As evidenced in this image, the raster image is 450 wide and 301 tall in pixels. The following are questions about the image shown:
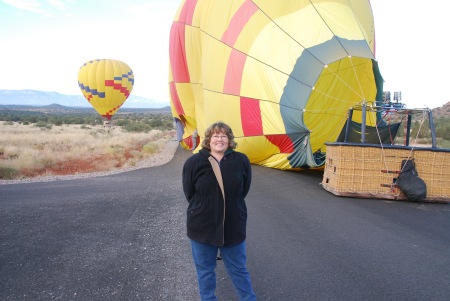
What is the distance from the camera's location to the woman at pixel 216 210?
2.55 meters

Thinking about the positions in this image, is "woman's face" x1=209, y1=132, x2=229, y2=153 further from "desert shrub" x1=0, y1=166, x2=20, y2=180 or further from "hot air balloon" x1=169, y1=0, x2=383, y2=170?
"desert shrub" x1=0, y1=166, x2=20, y2=180

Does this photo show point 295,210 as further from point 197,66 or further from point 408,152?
point 197,66

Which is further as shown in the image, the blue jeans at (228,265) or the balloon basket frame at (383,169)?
the balloon basket frame at (383,169)

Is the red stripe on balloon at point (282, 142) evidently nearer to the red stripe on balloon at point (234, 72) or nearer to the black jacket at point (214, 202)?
the red stripe on balloon at point (234, 72)

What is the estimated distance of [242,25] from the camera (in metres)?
9.16

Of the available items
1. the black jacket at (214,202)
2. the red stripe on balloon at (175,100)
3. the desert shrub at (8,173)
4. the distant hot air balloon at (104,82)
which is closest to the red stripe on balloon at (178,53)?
the red stripe on balloon at (175,100)

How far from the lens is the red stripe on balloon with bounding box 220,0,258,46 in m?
9.05

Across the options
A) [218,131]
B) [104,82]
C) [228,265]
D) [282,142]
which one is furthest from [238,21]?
[104,82]

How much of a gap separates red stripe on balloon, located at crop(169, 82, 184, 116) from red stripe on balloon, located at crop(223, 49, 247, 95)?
588 cm

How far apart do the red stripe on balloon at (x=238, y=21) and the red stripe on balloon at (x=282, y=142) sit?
2.72 m

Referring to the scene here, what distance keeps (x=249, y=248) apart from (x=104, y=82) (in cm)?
2597

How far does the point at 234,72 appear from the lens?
9188mm

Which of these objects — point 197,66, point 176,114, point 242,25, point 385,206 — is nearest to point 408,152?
point 385,206

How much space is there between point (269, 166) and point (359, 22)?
13.7 feet
